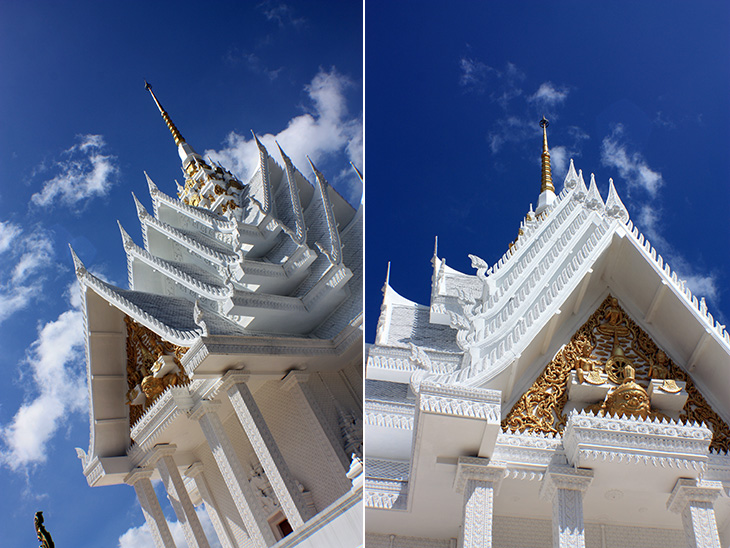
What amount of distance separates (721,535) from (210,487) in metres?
4.75

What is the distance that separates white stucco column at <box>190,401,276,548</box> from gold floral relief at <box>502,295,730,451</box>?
2339 millimetres

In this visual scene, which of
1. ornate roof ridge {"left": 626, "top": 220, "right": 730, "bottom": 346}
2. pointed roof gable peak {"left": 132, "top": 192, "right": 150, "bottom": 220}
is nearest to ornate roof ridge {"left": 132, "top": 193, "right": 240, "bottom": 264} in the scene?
pointed roof gable peak {"left": 132, "top": 192, "right": 150, "bottom": 220}

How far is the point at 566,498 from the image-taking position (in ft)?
13.4

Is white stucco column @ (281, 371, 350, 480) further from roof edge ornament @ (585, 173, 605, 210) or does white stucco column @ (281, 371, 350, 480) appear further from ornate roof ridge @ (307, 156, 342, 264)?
roof edge ornament @ (585, 173, 605, 210)

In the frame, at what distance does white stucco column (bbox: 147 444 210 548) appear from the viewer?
6.49 metres

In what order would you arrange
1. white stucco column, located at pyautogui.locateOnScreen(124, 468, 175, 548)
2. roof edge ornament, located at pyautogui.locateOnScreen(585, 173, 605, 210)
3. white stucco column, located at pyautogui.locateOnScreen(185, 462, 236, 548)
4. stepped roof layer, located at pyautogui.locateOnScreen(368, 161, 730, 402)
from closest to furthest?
stepped roof layer, located at pyautogui.locateOnScreen(368, 161, 730, 402) < roof edge ornament, located at pyautogui.locateOnScreen(585, 173, 605, 210) < white stucco column, located at pyautogui.locateOnScreen(124, 468, 175, 548) < white stucco column, located at pyautogui.locateOnScreen(185, 462, 236, 548)

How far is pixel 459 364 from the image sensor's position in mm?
4887

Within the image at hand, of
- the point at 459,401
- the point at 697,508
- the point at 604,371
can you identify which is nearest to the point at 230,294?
the point at 459,401

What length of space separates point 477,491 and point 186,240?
389 centimetres

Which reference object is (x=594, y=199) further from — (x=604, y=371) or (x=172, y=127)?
(x=172, y=127)

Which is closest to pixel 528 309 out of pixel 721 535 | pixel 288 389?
pixel 721 535

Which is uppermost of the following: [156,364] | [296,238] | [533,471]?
[296,238]

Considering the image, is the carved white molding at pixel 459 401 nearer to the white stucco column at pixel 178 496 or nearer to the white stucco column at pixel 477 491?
the white stucco column at pixel 477 491

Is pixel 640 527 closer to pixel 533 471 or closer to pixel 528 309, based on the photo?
pixel 533 471
